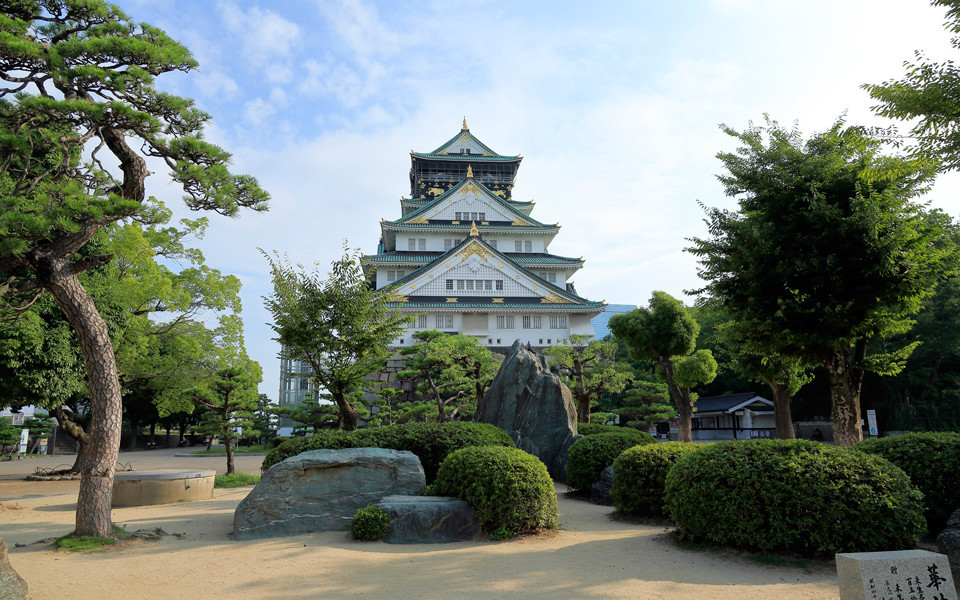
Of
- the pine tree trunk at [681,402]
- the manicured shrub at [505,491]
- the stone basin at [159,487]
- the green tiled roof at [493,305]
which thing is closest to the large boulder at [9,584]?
the manicured shrub at [505,491]

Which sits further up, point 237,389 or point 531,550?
point 237,389

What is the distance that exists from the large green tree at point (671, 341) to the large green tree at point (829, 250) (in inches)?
302

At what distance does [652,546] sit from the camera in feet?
21.3

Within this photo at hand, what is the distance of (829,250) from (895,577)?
604cm

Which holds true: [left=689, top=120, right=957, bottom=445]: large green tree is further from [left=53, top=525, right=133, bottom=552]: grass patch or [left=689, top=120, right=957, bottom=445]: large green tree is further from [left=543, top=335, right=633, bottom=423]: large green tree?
[left=53, top=525, right=133, bottom=552]: grass patch

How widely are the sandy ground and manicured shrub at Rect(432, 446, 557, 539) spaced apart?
25 centimetres

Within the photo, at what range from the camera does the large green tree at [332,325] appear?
11.0 metres

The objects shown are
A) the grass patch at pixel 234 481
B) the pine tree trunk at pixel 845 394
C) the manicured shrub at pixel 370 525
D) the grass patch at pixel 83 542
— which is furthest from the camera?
the grass patch at pixel 234 481

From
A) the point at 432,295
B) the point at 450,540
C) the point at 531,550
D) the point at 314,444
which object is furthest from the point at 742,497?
the point at 432,295

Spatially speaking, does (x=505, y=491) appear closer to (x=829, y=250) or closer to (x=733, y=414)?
(x=829, y=250)

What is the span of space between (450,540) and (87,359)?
16.7 feet

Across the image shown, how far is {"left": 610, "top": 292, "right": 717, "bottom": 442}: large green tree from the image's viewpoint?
17781 mm

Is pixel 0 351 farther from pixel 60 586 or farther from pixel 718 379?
pixel 718 379

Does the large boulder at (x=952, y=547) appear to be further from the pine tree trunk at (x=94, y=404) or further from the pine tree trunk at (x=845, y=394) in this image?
the pine tree trunk at (x=94, y=404)
